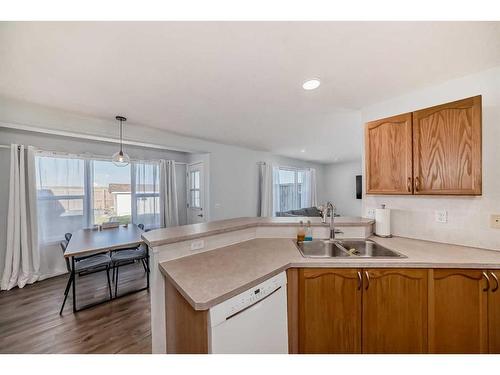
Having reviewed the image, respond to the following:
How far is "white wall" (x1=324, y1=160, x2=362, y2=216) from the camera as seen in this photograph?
260 inches

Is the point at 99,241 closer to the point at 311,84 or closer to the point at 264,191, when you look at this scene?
the point at 311,84

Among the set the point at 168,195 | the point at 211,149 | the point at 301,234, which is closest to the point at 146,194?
the point at 168,195

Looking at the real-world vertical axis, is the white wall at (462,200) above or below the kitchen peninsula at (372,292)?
above

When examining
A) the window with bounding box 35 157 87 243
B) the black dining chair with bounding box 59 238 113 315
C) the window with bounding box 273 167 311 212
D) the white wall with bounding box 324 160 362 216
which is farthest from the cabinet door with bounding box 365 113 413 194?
the white wall with bounding box 324 160 362 216

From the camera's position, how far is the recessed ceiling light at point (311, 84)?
1661 mm

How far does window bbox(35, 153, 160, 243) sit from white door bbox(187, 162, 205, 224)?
699 mm

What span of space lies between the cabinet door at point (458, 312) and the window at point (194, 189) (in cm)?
382

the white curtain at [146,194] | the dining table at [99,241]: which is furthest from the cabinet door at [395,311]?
the white curtain at [146,194]

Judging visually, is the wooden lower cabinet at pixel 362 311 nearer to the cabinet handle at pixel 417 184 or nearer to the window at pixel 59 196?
the cabinet handle at pixel 417 184

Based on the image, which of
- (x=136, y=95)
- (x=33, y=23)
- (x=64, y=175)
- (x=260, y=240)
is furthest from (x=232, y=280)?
(x=64, y=175)

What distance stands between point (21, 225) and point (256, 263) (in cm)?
345

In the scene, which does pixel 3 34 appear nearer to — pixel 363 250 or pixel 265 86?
pixel 265 86

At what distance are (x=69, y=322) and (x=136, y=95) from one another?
236 centimetres

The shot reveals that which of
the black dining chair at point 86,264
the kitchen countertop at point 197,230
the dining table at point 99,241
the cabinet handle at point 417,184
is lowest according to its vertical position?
the black dining chair at point 86,264
